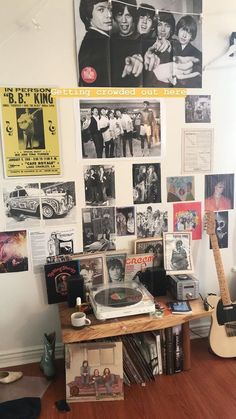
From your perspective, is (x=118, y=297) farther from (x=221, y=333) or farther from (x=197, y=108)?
(x=197, y=108)

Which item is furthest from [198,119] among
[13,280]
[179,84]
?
[13,280]

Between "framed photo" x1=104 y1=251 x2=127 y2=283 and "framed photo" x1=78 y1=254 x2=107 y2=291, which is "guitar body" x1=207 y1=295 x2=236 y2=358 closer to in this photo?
"framed photo" x1=104 y1=251 x2=127 y2=283

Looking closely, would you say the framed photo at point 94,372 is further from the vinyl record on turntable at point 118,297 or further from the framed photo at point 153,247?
the framed photo at point 153,247

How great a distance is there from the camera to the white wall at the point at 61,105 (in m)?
1.74

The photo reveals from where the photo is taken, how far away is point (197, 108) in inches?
78.0

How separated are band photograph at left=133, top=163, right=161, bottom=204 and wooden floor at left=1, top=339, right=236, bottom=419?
97 cm

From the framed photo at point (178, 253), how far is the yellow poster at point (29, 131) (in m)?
0.80

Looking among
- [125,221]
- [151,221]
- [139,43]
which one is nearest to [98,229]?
[125,221]

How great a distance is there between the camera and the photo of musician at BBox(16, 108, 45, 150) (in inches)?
70.2

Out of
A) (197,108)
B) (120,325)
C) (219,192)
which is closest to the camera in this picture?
(120,325)

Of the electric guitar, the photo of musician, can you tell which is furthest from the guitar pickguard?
the photo of musician

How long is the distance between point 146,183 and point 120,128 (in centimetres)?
34

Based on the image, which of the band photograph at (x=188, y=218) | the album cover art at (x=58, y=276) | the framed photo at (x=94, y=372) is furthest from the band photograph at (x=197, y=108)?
the framed photo at (x=94, y=372)

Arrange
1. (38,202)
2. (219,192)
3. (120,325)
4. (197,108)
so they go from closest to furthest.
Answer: (120,325) < (38,202) < (197,108) < (219,192)
